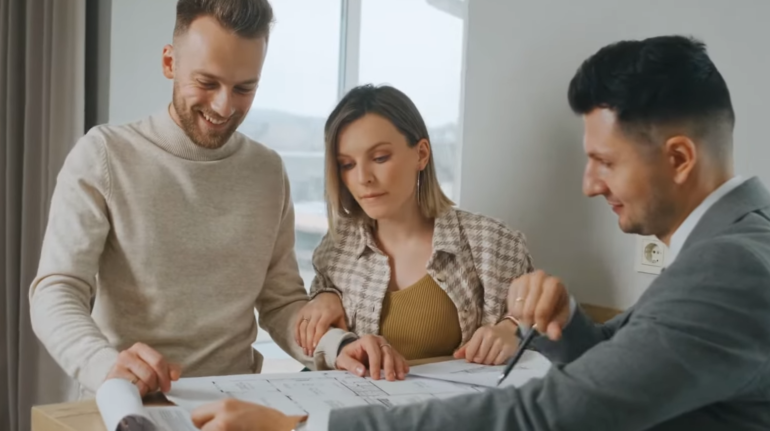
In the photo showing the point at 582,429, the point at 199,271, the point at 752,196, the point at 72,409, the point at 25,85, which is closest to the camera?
the point at 582,429

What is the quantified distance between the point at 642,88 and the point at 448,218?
744 mm

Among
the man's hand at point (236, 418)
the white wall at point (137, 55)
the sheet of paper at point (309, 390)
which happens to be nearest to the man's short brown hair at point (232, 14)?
→ the sheet of paper at point (309, 390)

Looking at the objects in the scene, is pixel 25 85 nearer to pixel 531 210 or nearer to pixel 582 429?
pixel 531 210

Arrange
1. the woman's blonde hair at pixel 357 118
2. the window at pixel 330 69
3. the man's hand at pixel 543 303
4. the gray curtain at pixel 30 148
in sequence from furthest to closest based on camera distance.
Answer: the window at pixel 330 69 < the gray curtain at pixel 30 148 < the woman's blonde hair at pixel 357 118 < the man's hand at pixel 543 303

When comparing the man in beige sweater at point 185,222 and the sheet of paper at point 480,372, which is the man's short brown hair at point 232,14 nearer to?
the man in beige sweater at point 185,222

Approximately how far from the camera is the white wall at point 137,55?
7.63 ft

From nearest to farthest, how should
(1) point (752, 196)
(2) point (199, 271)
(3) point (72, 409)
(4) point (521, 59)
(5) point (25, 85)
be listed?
(1) point (752, 196) → (3) point (72, 409) → (2) point (199, 271) → (4) point (521, 59) → (5) point (25, 85)

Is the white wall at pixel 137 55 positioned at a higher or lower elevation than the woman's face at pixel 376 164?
higher

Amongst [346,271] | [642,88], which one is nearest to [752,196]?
[642,88]

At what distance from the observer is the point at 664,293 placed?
0.76m

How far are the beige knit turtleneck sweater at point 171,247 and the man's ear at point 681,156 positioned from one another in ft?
2.27

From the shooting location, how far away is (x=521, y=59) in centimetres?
175

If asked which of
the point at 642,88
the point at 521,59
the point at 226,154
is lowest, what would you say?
the point at 226,154

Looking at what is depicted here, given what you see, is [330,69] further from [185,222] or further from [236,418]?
[236,418]
